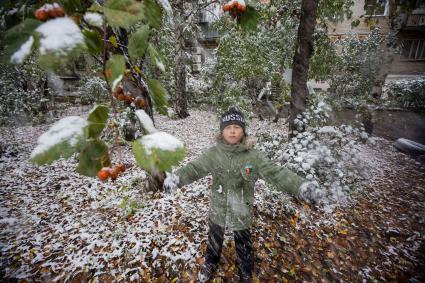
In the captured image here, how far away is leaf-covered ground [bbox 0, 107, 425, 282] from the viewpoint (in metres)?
2.74

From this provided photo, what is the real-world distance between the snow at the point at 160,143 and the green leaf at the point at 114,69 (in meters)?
0.18

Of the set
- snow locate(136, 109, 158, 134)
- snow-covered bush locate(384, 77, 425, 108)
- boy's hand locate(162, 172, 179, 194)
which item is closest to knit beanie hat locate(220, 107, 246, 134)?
boy's hand locate(162, 172, 179, 194)

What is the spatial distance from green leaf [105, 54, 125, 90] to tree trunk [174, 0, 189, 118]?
884cm

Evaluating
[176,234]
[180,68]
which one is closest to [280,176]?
[176,234]

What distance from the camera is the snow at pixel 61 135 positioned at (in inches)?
21.9

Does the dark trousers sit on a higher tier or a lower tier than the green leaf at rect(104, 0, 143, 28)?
lower

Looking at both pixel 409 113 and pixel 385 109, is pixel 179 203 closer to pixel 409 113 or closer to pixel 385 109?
pixel 385 109

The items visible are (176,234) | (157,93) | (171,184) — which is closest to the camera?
(157,93)

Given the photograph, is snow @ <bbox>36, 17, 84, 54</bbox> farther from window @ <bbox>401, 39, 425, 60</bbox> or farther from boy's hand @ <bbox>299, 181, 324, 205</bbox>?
window @ <bbox>401, 39, 425, 60</bbox>

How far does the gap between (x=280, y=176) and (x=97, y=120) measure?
164cm

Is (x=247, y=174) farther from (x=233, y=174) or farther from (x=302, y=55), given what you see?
(x=302, y=55)

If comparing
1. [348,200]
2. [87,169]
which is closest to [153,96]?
[87,169]

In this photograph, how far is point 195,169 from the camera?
7.03ft

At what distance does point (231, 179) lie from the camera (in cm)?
214
